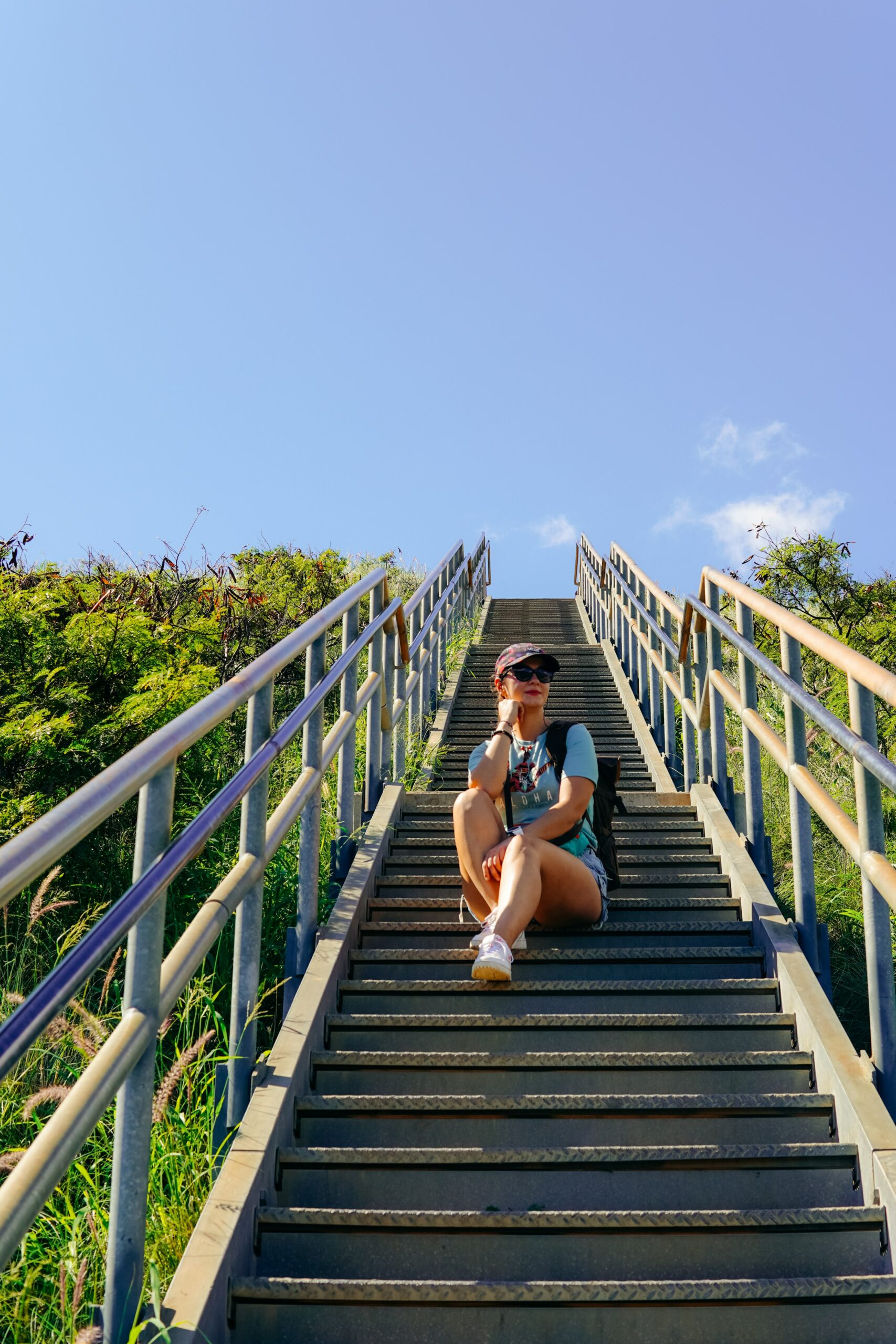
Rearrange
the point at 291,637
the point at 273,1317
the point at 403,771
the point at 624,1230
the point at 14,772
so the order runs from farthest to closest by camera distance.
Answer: the point at 403,771, the point at 14,772, the point at 291,637, the point at 624,1230, the point at 273,1317

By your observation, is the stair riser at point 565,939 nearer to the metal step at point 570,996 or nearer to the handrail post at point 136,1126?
the metal step at point 570,996

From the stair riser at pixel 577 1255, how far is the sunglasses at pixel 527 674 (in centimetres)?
214

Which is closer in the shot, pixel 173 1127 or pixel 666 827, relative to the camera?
pixel 173 1127

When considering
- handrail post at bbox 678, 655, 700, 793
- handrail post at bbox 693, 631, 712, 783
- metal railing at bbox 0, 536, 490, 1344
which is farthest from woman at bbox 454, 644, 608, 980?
handrail post at bbox 678, 655, 700, 793

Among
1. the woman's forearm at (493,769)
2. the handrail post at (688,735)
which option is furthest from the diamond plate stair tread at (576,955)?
the handrail post at (688,735)

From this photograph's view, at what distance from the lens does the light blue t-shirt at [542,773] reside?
413cm

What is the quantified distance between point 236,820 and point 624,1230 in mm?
4220

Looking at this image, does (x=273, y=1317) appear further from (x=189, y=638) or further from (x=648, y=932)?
(x=189, y=638)

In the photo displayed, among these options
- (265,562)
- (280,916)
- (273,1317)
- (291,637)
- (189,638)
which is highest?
(265,562)

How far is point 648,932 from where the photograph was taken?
4.22 m

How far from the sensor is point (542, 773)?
430cm

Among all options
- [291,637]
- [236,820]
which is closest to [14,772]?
[236,820]

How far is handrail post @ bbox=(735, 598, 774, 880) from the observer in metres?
4.53

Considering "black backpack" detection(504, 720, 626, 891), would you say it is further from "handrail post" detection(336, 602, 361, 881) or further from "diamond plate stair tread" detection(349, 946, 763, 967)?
"handrail post" detection(336, 602, 361, 881)
